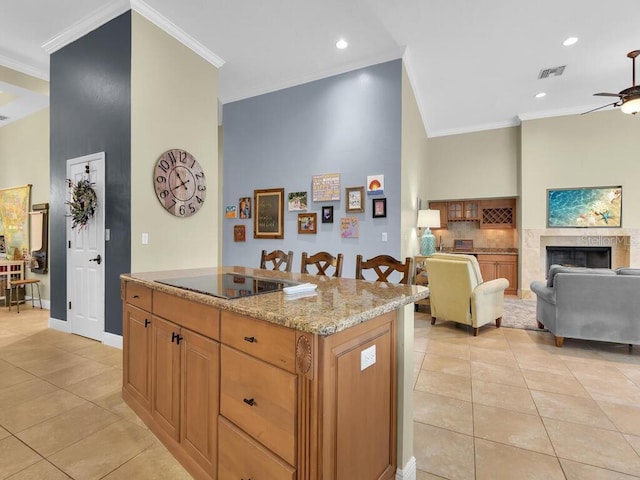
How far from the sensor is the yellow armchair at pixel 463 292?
3891 millimetres

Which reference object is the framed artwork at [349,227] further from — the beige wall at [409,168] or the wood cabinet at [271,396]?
the wood cabinet at [271,396]

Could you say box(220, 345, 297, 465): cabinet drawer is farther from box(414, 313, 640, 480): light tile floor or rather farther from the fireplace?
the fireplace

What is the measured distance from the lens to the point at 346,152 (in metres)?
4.59

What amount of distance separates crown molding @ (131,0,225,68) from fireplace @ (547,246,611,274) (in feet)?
22.5

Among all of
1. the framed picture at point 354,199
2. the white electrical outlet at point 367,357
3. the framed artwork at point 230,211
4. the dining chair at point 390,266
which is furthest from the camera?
the framed artwork at point 230,211

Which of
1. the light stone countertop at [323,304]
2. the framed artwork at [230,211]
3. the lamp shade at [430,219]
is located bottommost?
the light stone countertop at [323,304]

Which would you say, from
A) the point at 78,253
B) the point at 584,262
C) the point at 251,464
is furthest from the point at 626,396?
the point at 78,253

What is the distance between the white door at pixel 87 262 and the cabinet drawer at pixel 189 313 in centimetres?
227

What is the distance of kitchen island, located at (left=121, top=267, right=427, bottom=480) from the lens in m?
1.07

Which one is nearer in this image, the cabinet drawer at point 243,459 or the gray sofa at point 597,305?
the cabinet drawer at point 243,459

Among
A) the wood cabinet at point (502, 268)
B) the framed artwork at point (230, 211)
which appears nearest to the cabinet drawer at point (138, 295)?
the framed artwork at point (230, 211)

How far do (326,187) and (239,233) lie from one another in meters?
1.82

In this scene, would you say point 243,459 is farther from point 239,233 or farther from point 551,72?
point 551,72

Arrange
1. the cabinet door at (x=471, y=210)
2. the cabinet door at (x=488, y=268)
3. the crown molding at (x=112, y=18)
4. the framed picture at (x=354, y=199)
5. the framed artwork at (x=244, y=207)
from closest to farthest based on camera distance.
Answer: the crown molding at (x=112, y=18) → the framed picture at (x=354, y=199) → the framed artwork at (x=244, y=207) → the cabinet door at (x=488, y=268) → the cabinet door at (x=471, y=210)
